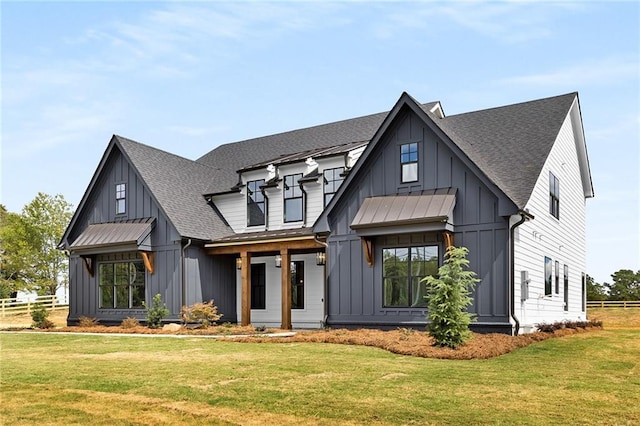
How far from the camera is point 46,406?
27.6 ft

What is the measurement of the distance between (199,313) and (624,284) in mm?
37402

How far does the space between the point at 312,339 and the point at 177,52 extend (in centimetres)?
815

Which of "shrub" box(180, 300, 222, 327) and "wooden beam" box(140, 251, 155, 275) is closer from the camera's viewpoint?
"shrub" box(180, 300, 222, 327)

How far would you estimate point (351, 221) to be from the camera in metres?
20.5

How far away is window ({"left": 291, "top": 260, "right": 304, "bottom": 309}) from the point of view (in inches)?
975

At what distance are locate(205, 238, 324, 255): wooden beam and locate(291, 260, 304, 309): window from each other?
6.77 feet

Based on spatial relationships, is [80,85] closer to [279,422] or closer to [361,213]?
[361,213]

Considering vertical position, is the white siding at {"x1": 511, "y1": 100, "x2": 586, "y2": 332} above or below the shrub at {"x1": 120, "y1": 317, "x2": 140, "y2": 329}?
above

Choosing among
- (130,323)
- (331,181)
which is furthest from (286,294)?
(130,323)

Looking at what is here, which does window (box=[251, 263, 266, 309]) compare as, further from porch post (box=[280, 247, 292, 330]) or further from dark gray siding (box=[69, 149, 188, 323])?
dark gray siding (box=[69, 149, 188, 323])

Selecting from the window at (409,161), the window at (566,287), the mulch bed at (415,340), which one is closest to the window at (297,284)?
the mulch bed at (415,340)

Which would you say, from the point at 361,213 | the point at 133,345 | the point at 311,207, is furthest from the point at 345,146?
the point at 133,345

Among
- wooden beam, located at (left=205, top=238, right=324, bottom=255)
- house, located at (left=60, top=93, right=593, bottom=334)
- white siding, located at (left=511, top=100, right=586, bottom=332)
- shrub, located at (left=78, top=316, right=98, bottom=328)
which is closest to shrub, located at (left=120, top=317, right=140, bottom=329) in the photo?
house, located at (left=60, top=93, right=593, bottom=334)

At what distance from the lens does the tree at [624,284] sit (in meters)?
47.1
